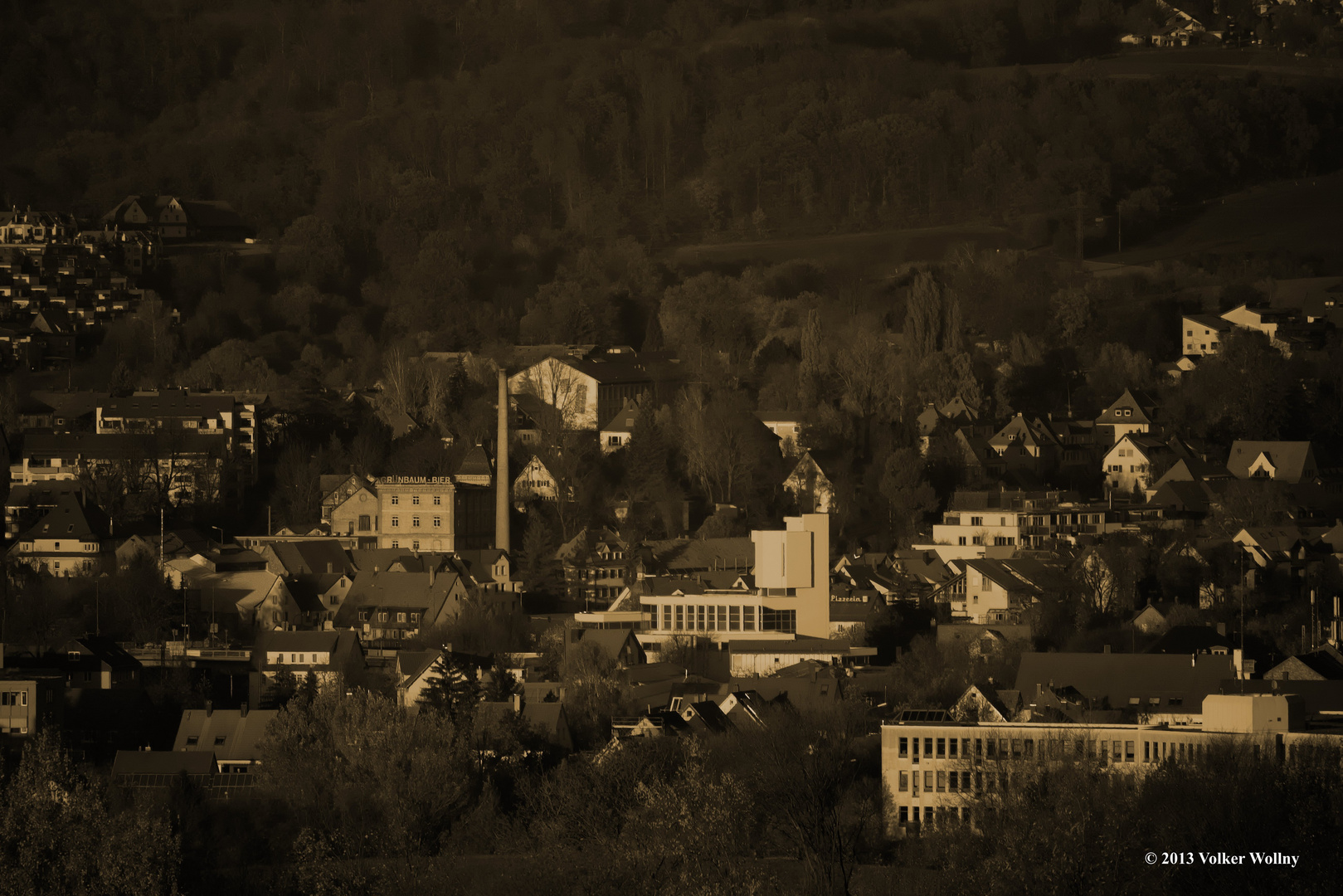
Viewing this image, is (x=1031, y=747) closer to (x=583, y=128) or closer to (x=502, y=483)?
(x=502, y=483)

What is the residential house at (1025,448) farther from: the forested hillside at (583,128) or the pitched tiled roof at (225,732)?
the pitched tiled roof at (225,732)

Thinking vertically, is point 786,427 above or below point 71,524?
above

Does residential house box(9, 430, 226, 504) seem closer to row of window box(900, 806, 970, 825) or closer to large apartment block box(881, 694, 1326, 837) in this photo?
large apartment block box(881, 694, 1326, 837)

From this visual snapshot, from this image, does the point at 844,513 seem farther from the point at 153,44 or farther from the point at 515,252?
the point at 153,44

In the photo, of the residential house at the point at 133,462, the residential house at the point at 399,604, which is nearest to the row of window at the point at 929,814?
the residential house at the point at 399,604

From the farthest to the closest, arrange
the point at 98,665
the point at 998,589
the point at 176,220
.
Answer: the point at 176,220 → the point at 998,589 → the point at 98,665

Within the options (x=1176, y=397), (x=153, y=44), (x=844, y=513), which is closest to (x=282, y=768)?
(x=844, y=513)

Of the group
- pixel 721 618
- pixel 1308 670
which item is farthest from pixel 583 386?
pixel 1308 670
